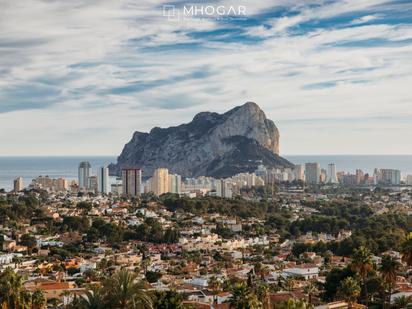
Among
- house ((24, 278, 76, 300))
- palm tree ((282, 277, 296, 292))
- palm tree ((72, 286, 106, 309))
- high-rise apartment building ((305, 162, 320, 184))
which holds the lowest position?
palm tree ((282, 277, 296, 292))

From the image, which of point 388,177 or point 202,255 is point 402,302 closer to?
point 202,255

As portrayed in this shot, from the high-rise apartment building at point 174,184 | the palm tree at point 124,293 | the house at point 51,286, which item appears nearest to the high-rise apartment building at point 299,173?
the high-rise apartment building at point 174,184

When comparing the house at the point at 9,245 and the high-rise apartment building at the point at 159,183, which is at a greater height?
the high-rise apartment building at the point at 159,183

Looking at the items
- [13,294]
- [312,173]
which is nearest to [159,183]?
[312,173]

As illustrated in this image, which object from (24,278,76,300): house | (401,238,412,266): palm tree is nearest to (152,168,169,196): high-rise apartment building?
(24,278,76,300): house

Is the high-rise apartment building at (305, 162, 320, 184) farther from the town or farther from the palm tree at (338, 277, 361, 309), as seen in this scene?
the palm tree at (338, 277, 361, 309)

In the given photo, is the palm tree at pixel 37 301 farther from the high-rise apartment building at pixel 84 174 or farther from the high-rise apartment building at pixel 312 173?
the high-rise apartment building at pixel 312 173
